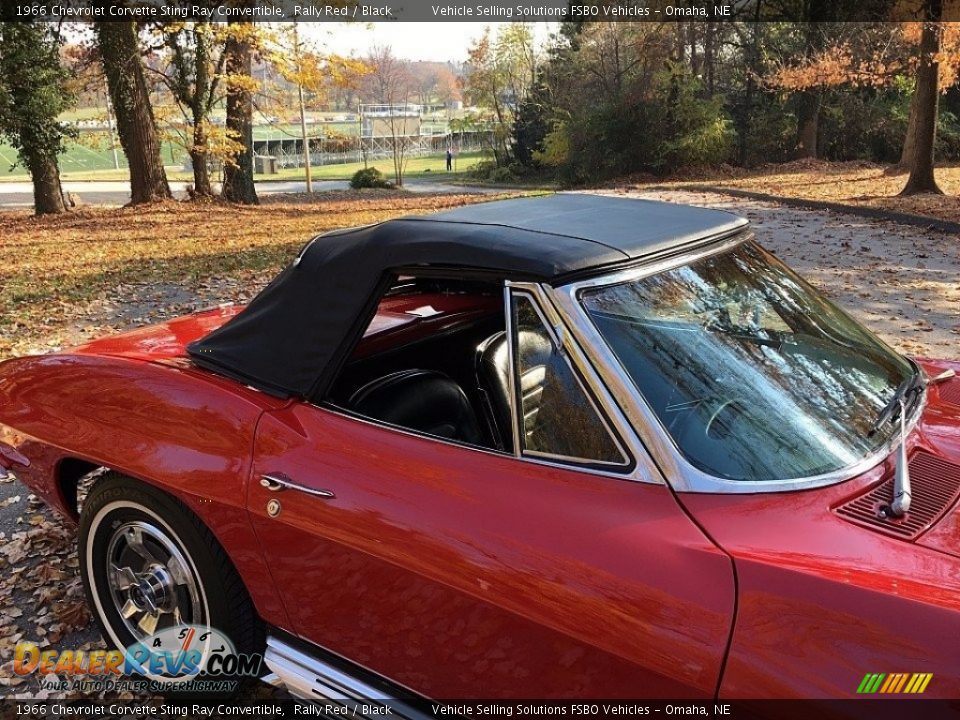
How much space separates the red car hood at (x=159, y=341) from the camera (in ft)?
9.09

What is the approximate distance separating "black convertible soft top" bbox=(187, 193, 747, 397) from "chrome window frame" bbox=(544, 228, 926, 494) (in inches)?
1.8

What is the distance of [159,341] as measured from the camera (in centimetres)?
301

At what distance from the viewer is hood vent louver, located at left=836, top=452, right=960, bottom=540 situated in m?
1.64

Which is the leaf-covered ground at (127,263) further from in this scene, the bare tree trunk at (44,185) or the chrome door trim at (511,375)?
the chrome door trim at (511,375)

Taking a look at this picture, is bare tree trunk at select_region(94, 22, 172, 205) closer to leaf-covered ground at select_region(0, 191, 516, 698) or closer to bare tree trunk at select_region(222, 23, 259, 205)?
leaf-covered ground at select_region(0, 191, 516, 698)

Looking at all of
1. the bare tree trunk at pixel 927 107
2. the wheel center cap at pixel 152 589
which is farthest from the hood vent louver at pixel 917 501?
the bare tree trunk at pixel 927 107

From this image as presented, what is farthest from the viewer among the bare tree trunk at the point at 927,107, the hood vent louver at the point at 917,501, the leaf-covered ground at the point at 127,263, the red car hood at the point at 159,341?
the bare tree trunk at the point at 927,107

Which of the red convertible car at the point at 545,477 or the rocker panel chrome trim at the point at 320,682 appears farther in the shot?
the rocker panel chrome trim at the point at 320,682

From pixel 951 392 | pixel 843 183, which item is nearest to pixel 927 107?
pixel 843 183

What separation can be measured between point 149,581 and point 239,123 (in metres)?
19.4

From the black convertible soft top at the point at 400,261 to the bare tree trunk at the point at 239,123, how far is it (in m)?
18.2

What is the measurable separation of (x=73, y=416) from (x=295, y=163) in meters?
75.5

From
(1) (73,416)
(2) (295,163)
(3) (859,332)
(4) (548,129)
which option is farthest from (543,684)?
(2) (295,163)

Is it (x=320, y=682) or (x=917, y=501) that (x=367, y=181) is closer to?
(x=320, y=682)
